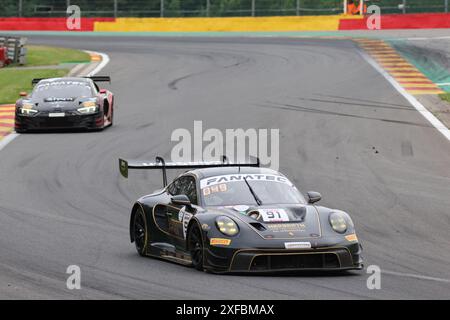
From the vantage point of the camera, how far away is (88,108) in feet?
83.7

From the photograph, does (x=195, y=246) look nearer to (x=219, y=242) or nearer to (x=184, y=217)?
(x=219, y=242)

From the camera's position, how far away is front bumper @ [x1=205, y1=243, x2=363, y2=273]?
1148 cm

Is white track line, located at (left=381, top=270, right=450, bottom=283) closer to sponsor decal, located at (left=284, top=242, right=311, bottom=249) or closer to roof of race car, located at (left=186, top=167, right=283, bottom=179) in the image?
sponsor decal, located at (left=284, top=242, right=311, bottom=249)

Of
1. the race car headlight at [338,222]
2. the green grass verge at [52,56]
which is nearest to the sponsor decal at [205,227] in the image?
the race car headlight at [338,222]

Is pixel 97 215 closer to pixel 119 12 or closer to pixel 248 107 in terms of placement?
Answer: pixel 248 107

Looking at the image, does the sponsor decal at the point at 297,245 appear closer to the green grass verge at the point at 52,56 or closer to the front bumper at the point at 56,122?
the front bumper at the point at 56,122

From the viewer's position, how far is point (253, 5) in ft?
177

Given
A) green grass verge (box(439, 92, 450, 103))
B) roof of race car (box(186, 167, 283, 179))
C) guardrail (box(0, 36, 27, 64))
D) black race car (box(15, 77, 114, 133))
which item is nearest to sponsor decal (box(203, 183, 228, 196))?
roof of race car (box(186, 167, 283, 179))

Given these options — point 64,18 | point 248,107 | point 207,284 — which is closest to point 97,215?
point 207,284

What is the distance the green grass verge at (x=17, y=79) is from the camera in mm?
31703

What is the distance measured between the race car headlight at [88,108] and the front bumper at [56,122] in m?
0.12

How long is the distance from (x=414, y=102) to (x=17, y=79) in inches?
520

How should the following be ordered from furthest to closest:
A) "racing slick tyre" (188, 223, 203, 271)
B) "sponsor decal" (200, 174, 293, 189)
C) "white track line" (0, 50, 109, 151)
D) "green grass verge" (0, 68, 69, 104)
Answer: "green grass verge" (0, 68, 69, 104), "white track line" (0, 50, 109, 151), "sponsor decal" (200, 174, 293, 189), "racing slick tyre" (188, 223, 203, 271)

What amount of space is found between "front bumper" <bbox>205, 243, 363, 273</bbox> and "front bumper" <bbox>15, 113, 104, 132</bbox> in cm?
1417
